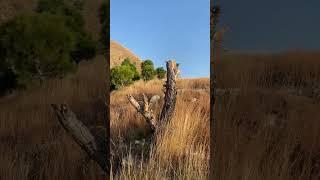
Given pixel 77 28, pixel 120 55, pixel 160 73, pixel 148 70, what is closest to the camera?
pixel 77 28

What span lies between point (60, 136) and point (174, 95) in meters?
1.34

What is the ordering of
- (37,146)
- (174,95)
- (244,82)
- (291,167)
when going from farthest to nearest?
(174,95)
(244,82)
(37,146)
(291,167)

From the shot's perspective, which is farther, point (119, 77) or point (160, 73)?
point (160, 73)

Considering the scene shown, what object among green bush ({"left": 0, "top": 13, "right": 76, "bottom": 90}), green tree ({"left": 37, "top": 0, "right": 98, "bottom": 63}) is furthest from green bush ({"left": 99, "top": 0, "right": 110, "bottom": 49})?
green bush ({"left": 0, "top": 13, "right": 76, "bottom": 90})

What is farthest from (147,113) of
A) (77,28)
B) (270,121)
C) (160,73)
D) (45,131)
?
(160,73)

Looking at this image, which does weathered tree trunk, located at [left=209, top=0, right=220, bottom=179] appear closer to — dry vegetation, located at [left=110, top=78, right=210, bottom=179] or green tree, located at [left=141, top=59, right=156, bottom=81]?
dry vegetation, located at [left=110, top=78, right=210, bottom=179]

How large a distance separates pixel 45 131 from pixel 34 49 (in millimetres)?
Answer: 650

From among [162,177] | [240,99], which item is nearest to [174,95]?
[240,99]

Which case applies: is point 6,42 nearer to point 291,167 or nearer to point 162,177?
point 162,177

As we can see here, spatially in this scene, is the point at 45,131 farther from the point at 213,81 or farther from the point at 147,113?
the point at 213,81

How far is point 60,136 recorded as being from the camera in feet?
11.5

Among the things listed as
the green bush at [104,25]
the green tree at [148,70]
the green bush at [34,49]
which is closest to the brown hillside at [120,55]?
the green tree at [148,70]

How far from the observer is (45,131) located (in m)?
3.49

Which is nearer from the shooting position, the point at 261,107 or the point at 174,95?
the point at 261,107
